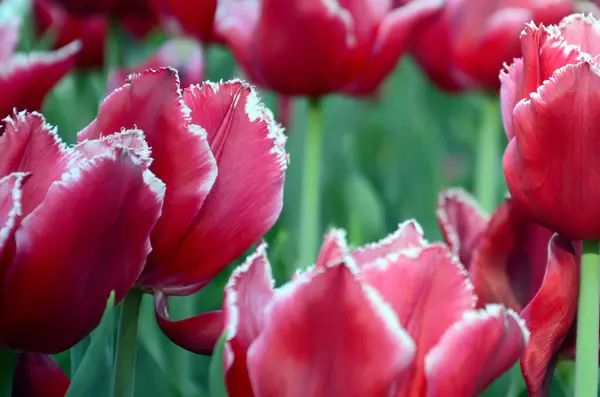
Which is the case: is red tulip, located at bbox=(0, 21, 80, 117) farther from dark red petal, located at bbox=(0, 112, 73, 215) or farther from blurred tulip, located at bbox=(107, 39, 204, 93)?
blurred tulip, located at bbox=(107, 39, 204, 93)

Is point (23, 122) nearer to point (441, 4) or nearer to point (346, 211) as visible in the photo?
point (441, 4)

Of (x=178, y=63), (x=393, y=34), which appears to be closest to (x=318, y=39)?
(x=393, y=34)

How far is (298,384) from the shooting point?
411 millimetres

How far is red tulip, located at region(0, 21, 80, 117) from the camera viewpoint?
61cm

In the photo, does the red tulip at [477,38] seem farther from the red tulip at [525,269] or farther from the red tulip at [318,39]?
the red tulip at [525,269]

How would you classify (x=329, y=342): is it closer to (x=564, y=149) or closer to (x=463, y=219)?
(x=564, y=149)

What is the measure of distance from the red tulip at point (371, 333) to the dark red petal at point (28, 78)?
24 centimetres

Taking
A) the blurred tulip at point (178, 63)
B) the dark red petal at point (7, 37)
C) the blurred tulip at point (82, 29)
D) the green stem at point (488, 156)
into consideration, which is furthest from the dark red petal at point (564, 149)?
the blurred tulip at point (82, 29)

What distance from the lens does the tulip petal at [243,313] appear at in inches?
16.7

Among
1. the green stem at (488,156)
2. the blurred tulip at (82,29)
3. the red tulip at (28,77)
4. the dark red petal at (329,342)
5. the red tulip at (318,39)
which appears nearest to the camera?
the dark red petal at (329,342)

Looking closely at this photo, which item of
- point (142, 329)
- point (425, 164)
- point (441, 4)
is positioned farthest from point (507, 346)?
point (425, 164)

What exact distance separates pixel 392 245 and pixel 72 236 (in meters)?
0.15

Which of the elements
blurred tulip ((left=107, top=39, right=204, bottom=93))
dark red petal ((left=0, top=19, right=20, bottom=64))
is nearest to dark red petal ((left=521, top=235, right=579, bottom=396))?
dark red petal ((left=0, top=19, right=20, bottom=64))

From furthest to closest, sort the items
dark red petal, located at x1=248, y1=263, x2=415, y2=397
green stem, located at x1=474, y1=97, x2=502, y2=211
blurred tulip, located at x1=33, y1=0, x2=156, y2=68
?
blurred tulip, located at x1=33, y1=0, x2=156, y2=68 < green stem, located at x1=474, y1=97, x2=502, y2=211 < dark red petal, located at x1=248, y1=263, x2=415, y2=397
